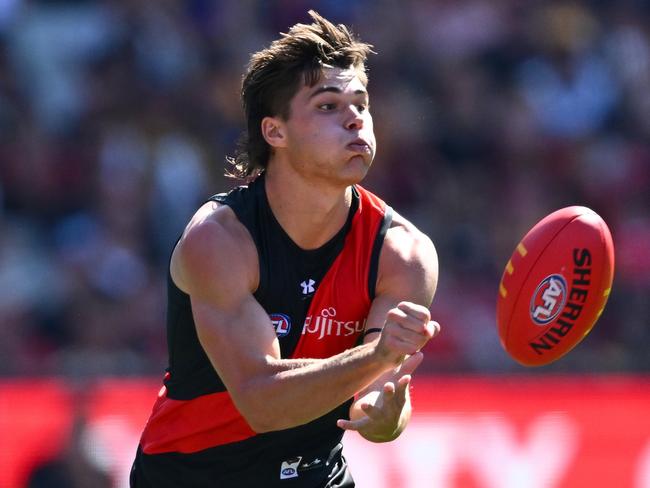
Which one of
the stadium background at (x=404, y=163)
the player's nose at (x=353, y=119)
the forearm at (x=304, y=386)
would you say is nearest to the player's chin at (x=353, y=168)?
the player's nose at (x=353, y=119)

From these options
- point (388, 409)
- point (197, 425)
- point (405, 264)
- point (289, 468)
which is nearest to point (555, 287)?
point (405, 264)

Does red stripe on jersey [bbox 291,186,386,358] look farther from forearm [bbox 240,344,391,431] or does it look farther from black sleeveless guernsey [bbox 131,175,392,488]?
forearm [bbox 240,344,391,431]

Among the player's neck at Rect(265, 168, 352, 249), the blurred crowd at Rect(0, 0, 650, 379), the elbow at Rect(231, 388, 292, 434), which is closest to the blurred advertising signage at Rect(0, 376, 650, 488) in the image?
the blurred crowd at Rect(0, 0, 650, 379)

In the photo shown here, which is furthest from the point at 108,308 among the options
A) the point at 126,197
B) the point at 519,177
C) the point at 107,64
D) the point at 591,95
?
the point at 591,95

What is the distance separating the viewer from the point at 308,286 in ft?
16.3

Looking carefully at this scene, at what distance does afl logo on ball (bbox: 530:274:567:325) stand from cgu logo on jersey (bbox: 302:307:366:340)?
0.77 metres

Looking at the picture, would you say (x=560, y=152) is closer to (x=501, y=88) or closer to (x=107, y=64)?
(x=501, y=88)

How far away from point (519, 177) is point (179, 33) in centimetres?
336

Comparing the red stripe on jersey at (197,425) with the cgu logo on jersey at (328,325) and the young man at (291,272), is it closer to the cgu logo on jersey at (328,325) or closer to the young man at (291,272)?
the young man at (291,272)

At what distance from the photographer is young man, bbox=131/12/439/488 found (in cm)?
483

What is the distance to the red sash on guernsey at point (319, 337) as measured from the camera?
195 inches

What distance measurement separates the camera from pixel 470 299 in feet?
33.6

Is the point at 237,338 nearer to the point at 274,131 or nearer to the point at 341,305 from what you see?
the point at 341,305

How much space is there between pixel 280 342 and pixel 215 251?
1.54 feet
